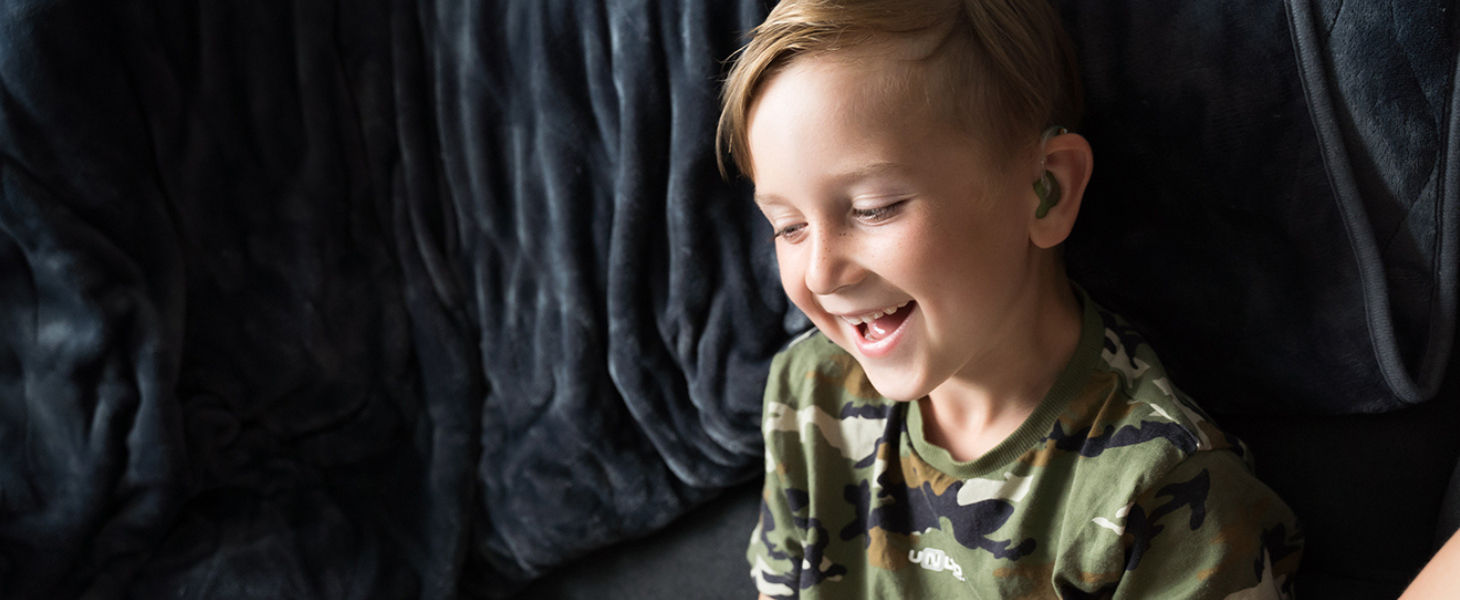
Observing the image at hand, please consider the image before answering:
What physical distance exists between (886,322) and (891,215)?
4.6 inches

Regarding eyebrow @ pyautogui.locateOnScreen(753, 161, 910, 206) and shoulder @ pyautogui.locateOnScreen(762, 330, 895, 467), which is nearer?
eyebrow @ pyautogui.locateOnScreen(753, 161, 910, 206)

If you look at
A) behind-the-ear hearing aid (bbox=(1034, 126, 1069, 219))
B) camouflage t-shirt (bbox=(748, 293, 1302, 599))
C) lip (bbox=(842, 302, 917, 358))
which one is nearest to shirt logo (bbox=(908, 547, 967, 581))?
camouflage t-shirt (bbox=(748, 293, 1302, 599))

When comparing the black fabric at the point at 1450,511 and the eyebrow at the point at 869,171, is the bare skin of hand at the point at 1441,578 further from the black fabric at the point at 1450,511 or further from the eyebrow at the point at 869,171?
the eyebrow at the point at 869,171

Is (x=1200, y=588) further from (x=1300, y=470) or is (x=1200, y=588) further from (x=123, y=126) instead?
(x=123, y=126)

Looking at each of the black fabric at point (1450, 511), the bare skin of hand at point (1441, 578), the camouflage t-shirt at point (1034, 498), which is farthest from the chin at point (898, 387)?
the black fabric at point (1450, 511)

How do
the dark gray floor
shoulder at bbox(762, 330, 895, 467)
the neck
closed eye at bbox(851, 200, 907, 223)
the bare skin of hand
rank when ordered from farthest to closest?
the dark gray floor < shoulder at bbox(762, 330, 895, 467) < the neck < closed eye at bbox(851, 200, 907, 223) < the bare skin of hand

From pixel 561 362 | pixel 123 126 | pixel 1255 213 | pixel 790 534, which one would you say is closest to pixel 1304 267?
pixel 1255 213

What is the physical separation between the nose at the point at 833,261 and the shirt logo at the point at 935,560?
0.30 meters

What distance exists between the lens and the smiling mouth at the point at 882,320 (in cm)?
79

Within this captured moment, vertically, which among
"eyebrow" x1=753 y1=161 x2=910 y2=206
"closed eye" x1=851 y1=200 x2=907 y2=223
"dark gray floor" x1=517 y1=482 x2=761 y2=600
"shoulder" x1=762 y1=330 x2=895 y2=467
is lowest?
"dark gray floor" x1=517 y1=482 x2=761 y2=600

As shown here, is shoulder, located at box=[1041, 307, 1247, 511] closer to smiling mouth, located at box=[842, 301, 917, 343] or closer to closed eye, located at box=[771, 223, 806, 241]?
smiling mouth, located at box=[842, 301, 917, 343]

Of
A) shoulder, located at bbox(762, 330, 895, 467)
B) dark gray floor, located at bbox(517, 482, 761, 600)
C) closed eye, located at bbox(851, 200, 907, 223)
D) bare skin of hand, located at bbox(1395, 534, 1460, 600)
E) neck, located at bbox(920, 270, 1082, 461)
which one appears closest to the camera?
bare skin of hand, located at bbox(1395, 534, 1460, 600)

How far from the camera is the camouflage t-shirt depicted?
0.75 meters

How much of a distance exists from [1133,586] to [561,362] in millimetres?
672
